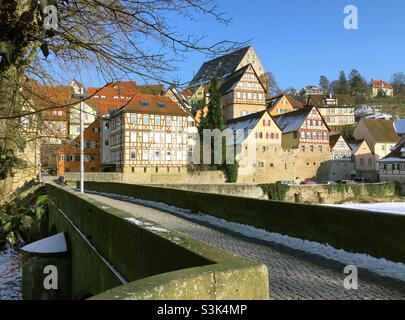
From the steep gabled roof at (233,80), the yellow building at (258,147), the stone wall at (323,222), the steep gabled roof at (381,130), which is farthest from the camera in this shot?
the steep gabled roof at (381,130)

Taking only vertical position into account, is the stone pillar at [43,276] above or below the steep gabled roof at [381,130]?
below

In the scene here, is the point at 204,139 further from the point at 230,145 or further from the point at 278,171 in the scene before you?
the point at 278,171

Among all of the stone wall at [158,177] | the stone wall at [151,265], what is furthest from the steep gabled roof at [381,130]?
the stone wall at [151,265]

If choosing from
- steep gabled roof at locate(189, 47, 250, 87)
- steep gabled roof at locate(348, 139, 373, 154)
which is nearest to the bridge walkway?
steep gabled roof at locate(189, 47, 250, 87)

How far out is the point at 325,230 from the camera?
9.13m

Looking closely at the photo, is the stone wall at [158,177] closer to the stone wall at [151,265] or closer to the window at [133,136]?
the window at [133,136]

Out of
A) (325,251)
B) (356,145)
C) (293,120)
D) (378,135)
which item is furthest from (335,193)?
(325,251)

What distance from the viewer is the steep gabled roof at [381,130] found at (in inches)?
3030

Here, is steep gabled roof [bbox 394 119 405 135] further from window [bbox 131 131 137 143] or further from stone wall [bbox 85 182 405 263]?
stone wall [bbox 85 182 405 263]

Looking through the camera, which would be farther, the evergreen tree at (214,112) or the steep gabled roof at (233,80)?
the steep gabled roof at (233,80)

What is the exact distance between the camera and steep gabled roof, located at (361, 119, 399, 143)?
77.0 metres
